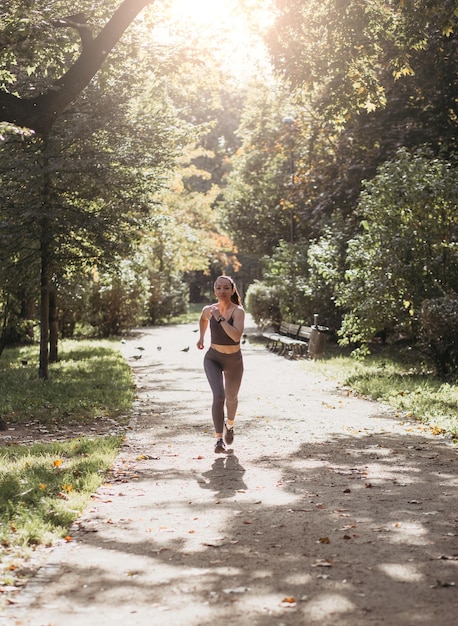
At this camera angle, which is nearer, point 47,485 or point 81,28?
point 47,485

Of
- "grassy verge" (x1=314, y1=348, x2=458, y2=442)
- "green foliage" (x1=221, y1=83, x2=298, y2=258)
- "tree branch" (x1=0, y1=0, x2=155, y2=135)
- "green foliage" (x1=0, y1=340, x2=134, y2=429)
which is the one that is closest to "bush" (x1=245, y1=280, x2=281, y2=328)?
"green foliage" (x1=221, y1=83, x2=298, y2=258)

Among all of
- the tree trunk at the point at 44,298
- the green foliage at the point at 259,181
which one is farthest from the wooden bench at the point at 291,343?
the green foliage at the point at 259,181

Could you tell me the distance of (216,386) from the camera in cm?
864

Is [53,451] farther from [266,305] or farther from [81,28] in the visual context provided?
[266,305]

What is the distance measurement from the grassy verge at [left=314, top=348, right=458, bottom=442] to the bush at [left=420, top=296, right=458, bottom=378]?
0.36 m

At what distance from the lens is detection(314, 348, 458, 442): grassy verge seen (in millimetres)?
11164

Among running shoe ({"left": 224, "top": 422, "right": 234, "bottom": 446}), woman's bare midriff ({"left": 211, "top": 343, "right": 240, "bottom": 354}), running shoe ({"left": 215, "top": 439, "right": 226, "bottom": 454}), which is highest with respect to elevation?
woman's bare midriff ({"left": 211, "top": 343, "right": 240, "bottom": 354})

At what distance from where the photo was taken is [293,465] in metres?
8.19

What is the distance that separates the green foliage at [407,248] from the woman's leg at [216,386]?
299 inches

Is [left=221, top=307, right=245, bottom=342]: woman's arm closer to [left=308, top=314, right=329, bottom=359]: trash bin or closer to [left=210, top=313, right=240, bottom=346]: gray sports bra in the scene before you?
[left=210, top=313, right=240, bottom=346]: gray sports bra

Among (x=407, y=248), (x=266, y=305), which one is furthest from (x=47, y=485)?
(x=266, y=305)

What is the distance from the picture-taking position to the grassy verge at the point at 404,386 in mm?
11164

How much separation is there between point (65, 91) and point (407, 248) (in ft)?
25.9

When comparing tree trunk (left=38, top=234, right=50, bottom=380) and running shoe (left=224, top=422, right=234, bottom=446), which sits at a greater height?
tree trunk (left=38, top=234, right=50, bottom=380)
